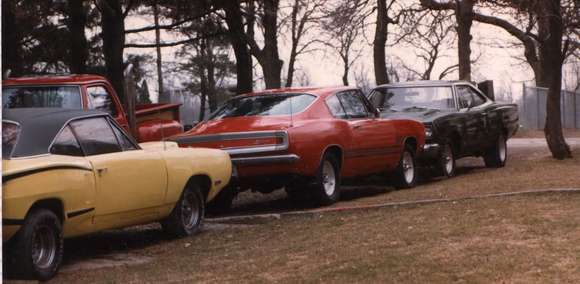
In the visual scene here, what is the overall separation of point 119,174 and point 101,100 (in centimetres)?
484

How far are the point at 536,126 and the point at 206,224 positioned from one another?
29.2 metres

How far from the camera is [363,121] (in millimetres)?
13117

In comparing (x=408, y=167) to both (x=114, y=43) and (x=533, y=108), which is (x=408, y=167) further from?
(x=533, y=108)

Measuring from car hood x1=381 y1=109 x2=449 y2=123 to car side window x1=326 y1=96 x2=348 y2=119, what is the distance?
2.47 meters

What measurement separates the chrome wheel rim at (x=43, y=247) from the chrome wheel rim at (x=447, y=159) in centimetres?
888

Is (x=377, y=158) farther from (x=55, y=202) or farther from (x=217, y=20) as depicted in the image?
(x=217, y=20)

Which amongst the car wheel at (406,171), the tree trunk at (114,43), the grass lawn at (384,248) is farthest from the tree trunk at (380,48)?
the grass lawn at (384,248)

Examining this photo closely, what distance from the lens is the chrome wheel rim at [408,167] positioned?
47.1ft

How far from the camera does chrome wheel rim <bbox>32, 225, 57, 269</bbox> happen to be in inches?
294

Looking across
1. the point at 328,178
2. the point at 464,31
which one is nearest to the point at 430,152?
the point at 328,178

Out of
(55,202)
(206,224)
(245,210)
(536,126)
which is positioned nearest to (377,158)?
(245,210)

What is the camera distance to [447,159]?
1574 centimetres

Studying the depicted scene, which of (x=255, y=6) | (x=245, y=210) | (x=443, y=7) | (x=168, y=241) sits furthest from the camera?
(x=443, y=7)

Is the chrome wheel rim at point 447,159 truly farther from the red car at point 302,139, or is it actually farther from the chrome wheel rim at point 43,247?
the chrome wheel rim at point 43,247
